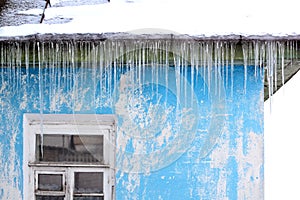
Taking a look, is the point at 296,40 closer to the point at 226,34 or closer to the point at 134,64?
the point at 226,34

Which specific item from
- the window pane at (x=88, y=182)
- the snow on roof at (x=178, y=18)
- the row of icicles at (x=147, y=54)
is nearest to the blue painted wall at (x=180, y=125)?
the row of icicles at (x=147, y=54)

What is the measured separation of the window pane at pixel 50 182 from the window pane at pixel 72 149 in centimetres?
13

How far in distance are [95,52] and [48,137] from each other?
2.82 feet

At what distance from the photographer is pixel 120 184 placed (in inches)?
165

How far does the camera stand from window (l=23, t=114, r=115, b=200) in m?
4.28

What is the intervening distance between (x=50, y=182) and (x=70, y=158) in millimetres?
248

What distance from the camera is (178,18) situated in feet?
13.2

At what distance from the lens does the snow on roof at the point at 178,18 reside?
151 inches

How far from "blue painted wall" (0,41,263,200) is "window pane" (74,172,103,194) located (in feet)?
0.56

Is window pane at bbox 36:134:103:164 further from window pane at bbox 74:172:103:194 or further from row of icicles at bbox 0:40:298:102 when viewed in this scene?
row of icicles at bbox 0:40:298:102

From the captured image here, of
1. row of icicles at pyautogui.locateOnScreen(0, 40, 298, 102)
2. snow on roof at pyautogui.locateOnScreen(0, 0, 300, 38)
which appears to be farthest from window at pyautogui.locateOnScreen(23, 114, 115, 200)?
snow on roof at pyautogui.locateOnScreen(0, 0, 300, 38)

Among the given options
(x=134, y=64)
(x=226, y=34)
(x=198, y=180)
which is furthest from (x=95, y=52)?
(x=198, y=180)

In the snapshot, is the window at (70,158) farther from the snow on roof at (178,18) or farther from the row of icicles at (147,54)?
the snow on roof at (178,18)

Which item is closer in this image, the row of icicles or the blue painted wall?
the row of icicles
